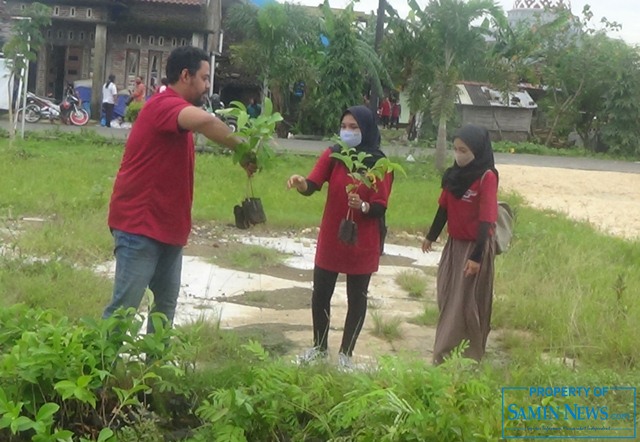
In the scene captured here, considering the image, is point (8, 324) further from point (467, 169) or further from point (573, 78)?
point (573, 78)

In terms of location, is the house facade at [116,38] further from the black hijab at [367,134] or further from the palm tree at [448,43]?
Answer: the black hijab at [367,134]

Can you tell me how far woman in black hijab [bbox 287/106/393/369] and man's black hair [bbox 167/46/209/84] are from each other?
3.72ft

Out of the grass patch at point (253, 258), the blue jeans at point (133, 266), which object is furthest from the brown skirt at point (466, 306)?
the grass patch at point (253, 258)

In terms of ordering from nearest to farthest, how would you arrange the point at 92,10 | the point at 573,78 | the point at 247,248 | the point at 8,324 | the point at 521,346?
1. the point at 8,324
2. the point at 521,346
3. the point at 247,248
4. the point at 92,10
5. the point at 573,78

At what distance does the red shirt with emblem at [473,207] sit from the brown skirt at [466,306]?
0.08 m

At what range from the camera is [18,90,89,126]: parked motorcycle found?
83.8ft

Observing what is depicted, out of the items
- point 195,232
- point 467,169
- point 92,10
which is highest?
point 92,10

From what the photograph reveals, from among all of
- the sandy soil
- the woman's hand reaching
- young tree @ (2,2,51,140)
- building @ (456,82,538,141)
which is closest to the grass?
the woman's hand reaching

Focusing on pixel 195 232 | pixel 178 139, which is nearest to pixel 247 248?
pixel 195 232

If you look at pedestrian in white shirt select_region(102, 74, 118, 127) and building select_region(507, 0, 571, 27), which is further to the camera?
building select_region(507, 0, 571, 27)

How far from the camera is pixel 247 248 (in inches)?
382

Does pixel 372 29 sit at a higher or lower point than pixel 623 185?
higher

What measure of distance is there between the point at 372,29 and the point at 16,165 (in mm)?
19283

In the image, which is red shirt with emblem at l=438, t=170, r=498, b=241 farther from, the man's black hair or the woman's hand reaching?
the man's black hair
